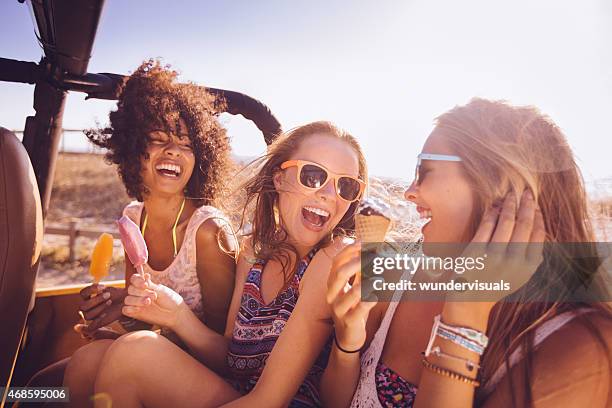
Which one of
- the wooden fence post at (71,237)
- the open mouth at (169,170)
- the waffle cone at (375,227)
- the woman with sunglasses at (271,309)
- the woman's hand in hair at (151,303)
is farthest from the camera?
the wooden fence post at (71,237)

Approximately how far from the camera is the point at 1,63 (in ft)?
6.29

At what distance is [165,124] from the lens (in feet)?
7.65

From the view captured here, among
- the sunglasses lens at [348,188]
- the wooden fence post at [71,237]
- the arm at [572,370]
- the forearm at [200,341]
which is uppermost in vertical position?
the sunglasses lens at [348,188]

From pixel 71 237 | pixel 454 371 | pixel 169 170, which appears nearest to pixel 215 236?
pixel 169 170

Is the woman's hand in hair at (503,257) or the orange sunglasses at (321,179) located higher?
the orange sunglasses at (321,179)

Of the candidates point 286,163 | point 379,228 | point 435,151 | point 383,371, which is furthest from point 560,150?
point 286,163

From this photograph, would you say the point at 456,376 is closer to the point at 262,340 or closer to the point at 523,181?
the point at 523,181

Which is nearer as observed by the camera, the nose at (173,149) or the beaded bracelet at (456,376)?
the beaded bracelet at (456,376)

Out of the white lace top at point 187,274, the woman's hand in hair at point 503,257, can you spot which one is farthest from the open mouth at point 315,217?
the woman's hand in hair at point 503,257

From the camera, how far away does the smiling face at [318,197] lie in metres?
1.83

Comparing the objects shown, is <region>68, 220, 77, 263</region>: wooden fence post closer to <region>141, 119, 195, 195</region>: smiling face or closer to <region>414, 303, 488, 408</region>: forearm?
<region>141, 119, 195, 195</region>: smiling face

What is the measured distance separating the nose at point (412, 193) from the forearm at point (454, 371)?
0.45 meters

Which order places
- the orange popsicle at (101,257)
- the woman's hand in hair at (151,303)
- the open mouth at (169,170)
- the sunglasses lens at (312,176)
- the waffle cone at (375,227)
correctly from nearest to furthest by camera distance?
the waffle cone at (375,227) → the woman's hand in hair at (151,303) → the sunglasses lens at (312,176) → the orange popsicle at (101,257) → the open mouth at (169,170)

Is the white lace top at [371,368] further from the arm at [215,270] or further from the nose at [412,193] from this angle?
the arm at [215,270]
